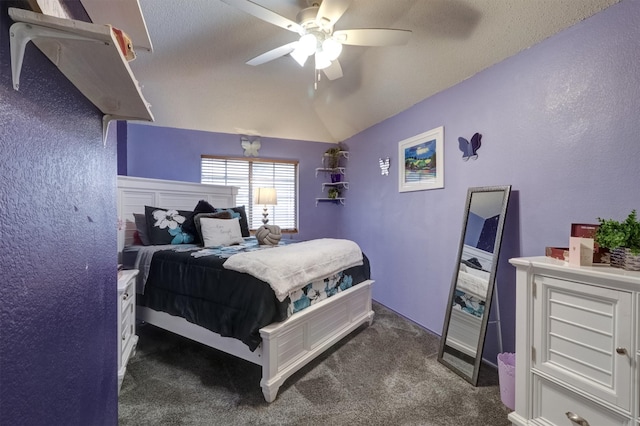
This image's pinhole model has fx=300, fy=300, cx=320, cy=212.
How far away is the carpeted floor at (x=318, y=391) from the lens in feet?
5.56

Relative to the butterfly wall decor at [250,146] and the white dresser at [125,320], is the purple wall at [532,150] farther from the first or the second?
the white dresser at [125,320]

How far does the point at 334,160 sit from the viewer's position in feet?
15.6

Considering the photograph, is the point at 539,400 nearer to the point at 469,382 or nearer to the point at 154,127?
the point at 469,382

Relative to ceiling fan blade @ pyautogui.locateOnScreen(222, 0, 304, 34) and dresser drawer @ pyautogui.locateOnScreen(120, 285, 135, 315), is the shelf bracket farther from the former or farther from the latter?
dresser drawer @ pyautogui.locateOnScreen(120, 285, 135, 315)

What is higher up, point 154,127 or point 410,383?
point 154,127

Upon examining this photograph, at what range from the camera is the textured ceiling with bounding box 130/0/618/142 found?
Result: 80.7 inches

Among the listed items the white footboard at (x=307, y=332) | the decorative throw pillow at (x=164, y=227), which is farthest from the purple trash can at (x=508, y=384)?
the decorative throw pillow at (x=164, y=227)

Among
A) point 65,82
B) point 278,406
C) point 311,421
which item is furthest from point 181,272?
point 65,82

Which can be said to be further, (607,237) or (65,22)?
(607,237)

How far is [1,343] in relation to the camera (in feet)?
1.81

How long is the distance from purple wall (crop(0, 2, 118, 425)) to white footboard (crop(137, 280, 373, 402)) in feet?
2.95

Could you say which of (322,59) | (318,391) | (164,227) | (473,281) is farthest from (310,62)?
(318,391)

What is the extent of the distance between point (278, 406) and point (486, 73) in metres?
2.79

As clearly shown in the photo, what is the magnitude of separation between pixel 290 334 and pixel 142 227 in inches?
79.3
